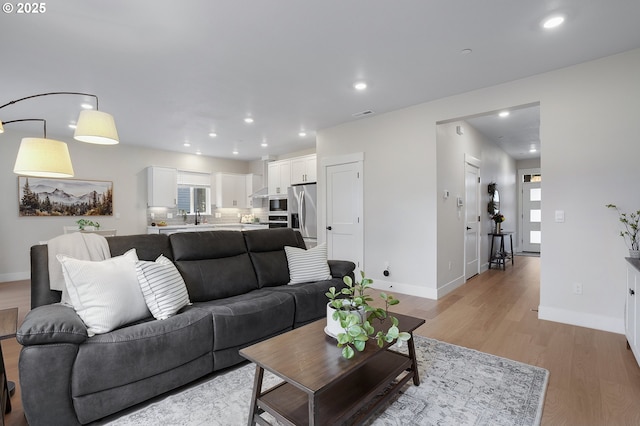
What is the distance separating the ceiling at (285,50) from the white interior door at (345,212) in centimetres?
110

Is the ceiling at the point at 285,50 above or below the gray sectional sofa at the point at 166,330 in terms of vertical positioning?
above

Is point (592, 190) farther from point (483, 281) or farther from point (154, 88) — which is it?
point (154, 88)

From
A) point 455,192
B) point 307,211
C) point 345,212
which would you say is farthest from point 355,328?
point 307,211

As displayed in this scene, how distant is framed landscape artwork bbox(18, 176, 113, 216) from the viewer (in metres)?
5.38

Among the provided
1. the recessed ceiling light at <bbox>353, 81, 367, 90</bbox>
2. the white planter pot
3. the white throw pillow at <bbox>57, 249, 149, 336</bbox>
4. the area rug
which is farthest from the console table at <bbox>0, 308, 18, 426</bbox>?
the recessed ceiling light at <bbox>353, 81, 367, 90</bbox>

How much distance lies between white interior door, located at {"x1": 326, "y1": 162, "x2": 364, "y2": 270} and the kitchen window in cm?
378

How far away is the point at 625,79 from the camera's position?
113 inches

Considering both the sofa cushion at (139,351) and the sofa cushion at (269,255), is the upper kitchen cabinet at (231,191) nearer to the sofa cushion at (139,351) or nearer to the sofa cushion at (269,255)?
the sofa cushion at (269,255)

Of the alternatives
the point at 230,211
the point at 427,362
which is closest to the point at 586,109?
the point at 427,362

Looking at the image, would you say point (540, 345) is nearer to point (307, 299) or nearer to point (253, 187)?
point (307, 299)

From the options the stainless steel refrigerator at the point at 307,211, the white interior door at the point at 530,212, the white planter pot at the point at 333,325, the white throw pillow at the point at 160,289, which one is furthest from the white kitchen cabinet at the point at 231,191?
the white interior door at the point at 530,212

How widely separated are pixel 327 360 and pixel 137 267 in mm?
1471

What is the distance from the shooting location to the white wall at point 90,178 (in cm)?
523

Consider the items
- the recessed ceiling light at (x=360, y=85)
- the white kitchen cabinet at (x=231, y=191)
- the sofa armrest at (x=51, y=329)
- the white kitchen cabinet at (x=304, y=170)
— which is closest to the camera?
the sofa armrest at (x=51, y=329)
